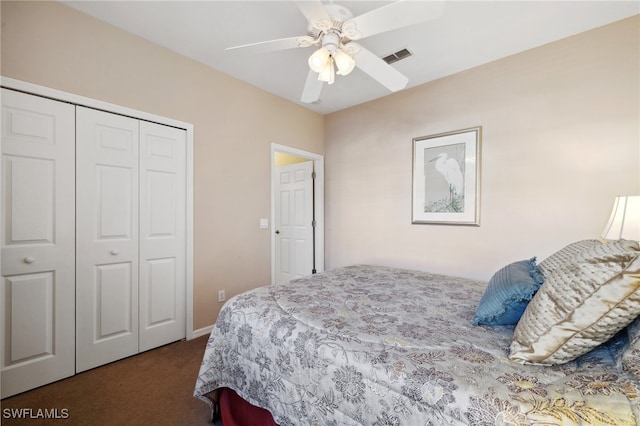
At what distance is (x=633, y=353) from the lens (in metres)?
0.78

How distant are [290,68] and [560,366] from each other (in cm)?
289

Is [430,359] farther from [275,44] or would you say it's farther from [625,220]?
[275,44]

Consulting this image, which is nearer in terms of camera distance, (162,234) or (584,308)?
(584,308)

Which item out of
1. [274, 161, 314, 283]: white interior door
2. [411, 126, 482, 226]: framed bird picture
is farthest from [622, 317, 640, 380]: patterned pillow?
[274, 161, 314, 283]: white interior door

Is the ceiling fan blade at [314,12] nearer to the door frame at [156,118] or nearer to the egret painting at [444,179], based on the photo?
the door frame at [156,118]

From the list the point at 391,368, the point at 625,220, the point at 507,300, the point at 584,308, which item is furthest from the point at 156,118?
the point at 625,220

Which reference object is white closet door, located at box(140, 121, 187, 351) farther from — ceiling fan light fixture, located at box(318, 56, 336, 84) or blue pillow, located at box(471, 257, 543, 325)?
blue pillow, located at box(471, 257, 543, 325)

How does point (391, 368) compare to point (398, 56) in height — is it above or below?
below

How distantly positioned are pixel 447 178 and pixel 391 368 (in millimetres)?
2416

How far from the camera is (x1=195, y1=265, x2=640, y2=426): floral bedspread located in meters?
0.73

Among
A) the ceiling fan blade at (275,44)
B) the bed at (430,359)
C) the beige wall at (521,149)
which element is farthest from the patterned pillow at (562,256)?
the ceiling fan blade at (275,44)

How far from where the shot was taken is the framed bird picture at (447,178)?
2699 mm

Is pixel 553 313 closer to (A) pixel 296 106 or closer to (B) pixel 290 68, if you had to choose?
(B) pixel 290 68

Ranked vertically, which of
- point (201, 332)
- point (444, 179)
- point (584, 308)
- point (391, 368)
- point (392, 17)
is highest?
point (392, 17)
